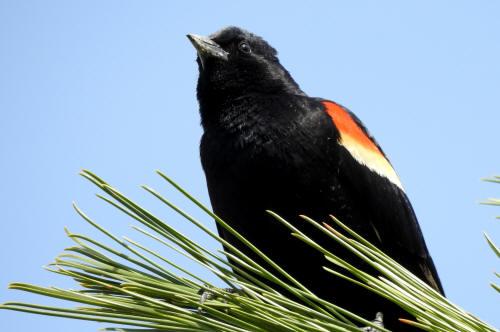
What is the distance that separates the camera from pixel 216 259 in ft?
6.12

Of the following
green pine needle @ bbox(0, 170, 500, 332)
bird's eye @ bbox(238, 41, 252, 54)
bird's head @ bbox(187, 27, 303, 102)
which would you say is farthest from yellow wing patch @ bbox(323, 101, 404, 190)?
green pine needle @ bbox(0, 170, 500, 332)

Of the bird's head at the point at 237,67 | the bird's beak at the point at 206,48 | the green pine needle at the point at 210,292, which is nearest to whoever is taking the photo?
the green pine needle at the point at 210,292

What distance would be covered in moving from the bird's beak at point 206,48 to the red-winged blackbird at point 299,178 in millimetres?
163

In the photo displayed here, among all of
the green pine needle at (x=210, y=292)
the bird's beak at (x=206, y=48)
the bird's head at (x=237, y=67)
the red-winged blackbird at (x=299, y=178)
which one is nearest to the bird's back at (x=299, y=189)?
the red-winged blackbird at (x=299, y=178)

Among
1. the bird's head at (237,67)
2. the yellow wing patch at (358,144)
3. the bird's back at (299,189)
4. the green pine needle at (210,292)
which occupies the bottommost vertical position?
the green pine needle at (210,292)

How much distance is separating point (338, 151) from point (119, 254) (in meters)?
1.96

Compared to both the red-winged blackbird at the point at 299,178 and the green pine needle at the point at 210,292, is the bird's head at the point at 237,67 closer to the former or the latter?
the red-winged blackbird at the point at 299,178

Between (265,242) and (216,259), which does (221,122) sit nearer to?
(265,242)

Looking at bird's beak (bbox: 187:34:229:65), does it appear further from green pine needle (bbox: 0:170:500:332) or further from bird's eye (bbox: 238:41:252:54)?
green pine needle (bbox: 0:170:500:332)

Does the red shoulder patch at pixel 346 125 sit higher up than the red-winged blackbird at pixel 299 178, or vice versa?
the red shoulder patch at pixel 346 125

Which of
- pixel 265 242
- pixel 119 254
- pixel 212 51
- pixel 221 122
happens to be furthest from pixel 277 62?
pixel 119 254

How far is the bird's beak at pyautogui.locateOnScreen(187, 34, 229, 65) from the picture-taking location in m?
4.37

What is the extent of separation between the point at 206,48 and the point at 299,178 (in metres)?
1.39

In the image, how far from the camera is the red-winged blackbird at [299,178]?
133 inches
